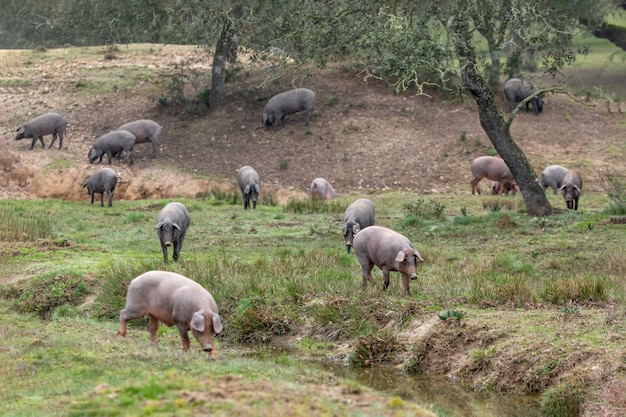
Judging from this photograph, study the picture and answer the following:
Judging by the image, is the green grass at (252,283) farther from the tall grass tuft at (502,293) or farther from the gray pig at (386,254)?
the gray pig at (386,254)

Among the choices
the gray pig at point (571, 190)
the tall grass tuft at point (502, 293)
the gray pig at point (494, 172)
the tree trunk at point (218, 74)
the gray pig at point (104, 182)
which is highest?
the tree trunk at point (218, 74)

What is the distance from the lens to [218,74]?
3591 centimetres

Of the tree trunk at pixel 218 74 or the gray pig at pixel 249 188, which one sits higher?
the tree trunk at pixel 218 74

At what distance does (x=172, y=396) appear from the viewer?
792 centimetres

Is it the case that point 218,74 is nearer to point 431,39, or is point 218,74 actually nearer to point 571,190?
point 571,190

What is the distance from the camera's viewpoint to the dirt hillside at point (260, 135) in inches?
1236

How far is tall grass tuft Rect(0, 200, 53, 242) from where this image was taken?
2002 cm

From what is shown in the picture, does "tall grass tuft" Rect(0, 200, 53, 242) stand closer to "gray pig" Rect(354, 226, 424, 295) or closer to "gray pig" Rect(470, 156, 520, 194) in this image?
"gray pig" Rect(354, 226, 424, 295)

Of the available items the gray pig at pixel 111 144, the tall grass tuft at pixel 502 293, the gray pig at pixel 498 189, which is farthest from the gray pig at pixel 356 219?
the gray pig at pixel 111 144

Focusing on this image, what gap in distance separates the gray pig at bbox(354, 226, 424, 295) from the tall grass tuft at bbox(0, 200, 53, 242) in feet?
26.6

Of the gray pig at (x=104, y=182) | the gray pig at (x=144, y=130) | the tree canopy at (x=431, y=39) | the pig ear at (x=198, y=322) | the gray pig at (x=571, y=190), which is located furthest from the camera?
the gray pig at (x=144, y=130)

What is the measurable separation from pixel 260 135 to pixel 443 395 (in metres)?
24.6

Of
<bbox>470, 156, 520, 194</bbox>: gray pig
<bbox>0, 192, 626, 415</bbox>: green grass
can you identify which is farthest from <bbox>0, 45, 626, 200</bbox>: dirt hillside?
<bbox>0, 192, 626, 415</bbox>: green grass

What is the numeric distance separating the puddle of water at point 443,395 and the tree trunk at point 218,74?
2351 centimetres
